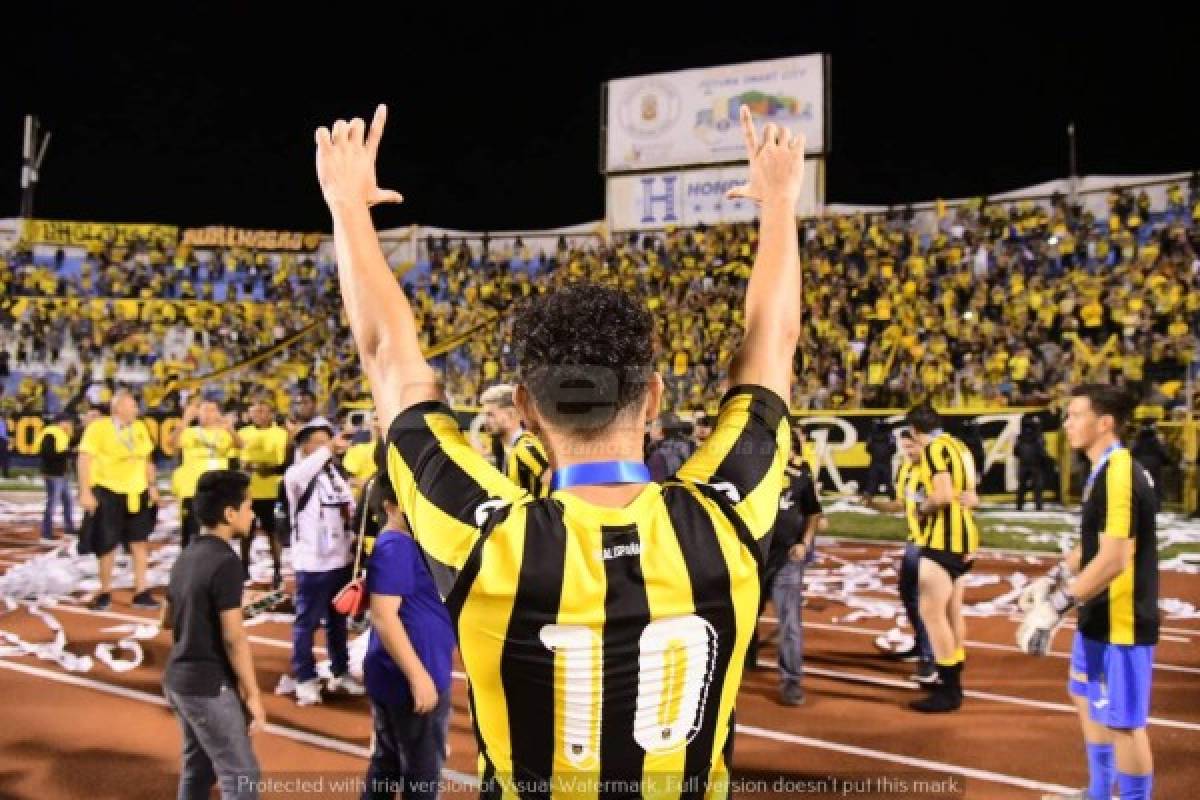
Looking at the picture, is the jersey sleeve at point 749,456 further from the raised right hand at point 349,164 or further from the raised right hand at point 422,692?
the raised right hand at point 422,692

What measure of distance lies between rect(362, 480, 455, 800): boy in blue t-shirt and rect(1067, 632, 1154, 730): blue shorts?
3.23 m

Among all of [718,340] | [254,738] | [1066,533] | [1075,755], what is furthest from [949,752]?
[718,340]

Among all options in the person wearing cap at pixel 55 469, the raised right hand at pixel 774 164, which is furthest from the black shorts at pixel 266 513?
the raised right hand at pixel 774 164

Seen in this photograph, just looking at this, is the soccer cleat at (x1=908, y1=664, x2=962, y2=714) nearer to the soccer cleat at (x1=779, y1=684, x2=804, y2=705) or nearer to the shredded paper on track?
the soccer cleat at (x1=779, y1=684, x2=804, y2=705)

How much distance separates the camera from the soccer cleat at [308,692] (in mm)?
6594

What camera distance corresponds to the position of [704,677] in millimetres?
1676

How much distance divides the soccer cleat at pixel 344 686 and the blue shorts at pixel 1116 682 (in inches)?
189

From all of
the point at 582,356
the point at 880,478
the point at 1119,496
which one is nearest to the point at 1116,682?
the point at 1119,496

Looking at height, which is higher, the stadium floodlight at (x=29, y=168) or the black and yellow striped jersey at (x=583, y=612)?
the stadium floodlight at (x=29, y=168)

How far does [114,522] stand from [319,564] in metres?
3.94

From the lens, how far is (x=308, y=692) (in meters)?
6.63

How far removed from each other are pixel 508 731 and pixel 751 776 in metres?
4.28

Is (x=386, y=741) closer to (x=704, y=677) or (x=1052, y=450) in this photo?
(x=704, y=677)

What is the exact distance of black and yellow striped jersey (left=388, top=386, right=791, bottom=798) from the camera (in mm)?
1579
